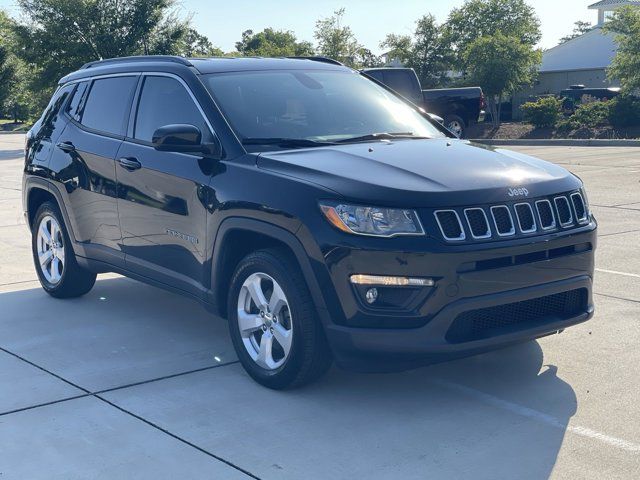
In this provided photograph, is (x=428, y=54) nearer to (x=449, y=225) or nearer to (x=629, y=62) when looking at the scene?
(x=629, y=62)

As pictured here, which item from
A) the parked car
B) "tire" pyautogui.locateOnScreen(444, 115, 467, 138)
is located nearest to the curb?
"tire" pyautogui.locateOnScreen(444, 115, 467, 138)

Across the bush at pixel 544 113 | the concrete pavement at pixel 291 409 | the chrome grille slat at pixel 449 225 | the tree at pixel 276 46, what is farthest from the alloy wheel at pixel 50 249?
the tree at pixel 276 46

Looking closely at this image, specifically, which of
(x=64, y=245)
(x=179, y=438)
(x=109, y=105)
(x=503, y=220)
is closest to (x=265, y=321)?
(x=179, y=438)

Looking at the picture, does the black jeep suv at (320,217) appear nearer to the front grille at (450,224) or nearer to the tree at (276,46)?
the front grille at (450,224)

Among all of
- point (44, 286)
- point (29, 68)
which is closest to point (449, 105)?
point (29, 68)

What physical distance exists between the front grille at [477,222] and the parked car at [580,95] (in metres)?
26.8

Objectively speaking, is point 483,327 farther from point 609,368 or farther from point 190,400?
point 190,400

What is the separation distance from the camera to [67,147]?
700 centimetres

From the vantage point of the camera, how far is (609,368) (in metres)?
5.32

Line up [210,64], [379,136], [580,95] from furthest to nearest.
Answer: [580,95] < [210,64] < [379,136]

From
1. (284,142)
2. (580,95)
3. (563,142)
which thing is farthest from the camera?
(580,95)

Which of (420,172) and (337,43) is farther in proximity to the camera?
(337,43)

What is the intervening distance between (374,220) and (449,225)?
37 cm

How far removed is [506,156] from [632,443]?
1878 mm
